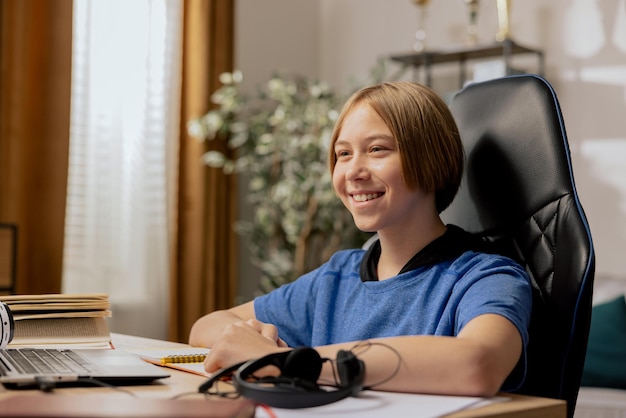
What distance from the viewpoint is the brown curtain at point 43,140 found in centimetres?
332

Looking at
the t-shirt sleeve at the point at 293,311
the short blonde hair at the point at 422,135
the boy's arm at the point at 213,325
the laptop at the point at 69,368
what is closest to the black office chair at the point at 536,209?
the short blonde hair at the point at 422,135

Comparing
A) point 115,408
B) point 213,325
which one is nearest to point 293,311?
point 213,325

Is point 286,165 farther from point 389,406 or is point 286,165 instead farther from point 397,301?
point 389,406

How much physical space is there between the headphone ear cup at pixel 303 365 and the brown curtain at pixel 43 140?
101 inches

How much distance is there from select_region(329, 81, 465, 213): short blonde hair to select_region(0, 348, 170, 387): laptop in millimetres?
543

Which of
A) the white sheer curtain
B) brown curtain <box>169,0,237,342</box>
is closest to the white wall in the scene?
brown curtain <box>169,0,237,342</box>

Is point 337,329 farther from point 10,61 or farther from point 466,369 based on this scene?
point 10,61

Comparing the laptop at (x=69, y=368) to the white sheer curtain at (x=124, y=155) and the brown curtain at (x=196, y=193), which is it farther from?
the brown curtain at (x=196, y=193)

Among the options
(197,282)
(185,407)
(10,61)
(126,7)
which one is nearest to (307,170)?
(197,282)

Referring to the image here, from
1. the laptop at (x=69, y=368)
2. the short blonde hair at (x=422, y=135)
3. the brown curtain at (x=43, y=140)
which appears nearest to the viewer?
the laptop at (x=69, y=368)

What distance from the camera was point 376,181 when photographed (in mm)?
1411

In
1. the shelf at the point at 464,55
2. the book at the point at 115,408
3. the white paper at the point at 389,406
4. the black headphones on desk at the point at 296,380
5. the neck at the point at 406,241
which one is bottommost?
the white paper at the point at 389,406

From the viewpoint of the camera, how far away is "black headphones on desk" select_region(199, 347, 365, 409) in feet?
2.97

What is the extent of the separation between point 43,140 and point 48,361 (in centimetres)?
241
